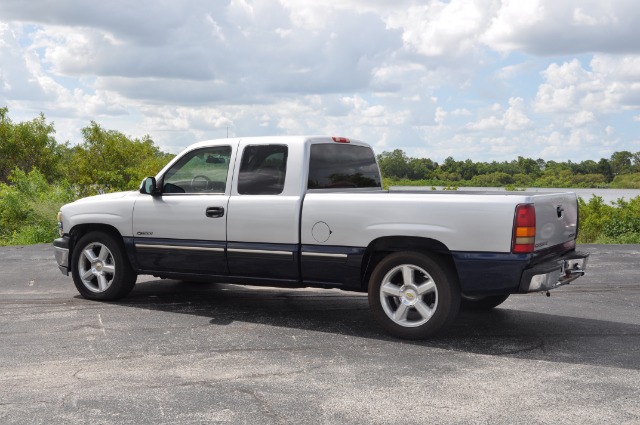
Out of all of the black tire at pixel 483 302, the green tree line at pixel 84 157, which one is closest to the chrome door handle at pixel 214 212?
the black tire at pixel 483 302

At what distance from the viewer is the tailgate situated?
250 inches

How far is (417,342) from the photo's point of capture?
664 cm

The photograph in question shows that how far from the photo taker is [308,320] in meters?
7.61

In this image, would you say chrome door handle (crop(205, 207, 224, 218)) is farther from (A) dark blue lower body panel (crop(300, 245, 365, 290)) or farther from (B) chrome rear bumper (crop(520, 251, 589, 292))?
(B) chrome rear bumper (crop(520, 251, 589, 292))

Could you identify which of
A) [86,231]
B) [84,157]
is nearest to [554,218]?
[86,231]

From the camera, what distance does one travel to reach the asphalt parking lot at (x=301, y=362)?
4.70 metres

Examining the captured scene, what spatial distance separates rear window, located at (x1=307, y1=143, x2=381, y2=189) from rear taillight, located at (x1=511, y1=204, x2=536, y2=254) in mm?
2112

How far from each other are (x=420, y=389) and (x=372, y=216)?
6.56 feet

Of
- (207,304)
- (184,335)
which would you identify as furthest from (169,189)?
(184,335)

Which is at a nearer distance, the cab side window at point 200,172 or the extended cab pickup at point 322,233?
the extended cab pickup at point 322,233

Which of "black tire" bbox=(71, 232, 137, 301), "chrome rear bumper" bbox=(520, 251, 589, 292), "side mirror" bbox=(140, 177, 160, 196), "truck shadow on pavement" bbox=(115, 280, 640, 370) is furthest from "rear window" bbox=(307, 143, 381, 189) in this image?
"black tire" bbox=(71, 232, 137, 301)

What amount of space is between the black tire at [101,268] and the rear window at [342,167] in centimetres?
255

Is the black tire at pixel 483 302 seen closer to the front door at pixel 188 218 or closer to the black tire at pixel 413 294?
the black tire at pixel 413 294

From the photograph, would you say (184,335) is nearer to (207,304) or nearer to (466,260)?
(207,304)
